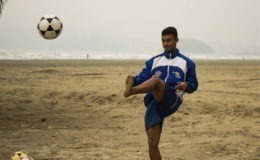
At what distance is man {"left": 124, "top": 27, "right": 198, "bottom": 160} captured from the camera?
4180 millimetres

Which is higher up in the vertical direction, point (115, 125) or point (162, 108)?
point (162, 108)

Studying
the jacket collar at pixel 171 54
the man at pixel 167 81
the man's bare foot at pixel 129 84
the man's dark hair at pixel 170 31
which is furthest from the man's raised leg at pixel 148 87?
the man's dark hair at pixel 170 31

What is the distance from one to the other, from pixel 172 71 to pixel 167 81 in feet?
0.44

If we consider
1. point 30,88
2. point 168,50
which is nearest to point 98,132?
point 168,50

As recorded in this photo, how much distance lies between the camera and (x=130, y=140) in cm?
701

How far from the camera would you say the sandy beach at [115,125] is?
6.16m

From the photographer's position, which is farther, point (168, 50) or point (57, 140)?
point (57, 140)

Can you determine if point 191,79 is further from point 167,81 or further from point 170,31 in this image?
point 170,31

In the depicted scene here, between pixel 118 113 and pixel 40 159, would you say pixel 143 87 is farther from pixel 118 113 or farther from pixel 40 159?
pixel 118 113

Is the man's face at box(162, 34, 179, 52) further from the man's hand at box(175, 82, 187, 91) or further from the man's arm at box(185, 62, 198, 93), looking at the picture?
the man's hand at box(175, 82, 187, 91)

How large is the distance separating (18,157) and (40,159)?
801 millimetres

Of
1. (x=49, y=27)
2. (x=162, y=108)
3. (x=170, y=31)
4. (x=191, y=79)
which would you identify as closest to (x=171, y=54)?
(x=170, y=31)

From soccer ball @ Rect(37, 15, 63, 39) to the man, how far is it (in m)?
4.84

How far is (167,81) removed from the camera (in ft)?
13.9
